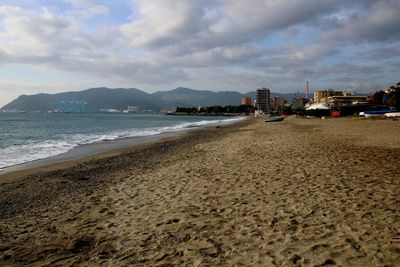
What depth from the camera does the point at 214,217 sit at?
18.2 ft

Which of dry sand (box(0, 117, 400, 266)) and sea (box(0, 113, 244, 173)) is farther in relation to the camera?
sea (box(0, 113, 244, 173))

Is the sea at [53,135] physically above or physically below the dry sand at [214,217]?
below

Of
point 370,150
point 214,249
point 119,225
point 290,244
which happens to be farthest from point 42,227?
point 370,150

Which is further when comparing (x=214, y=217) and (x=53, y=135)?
(x=53, y=135)

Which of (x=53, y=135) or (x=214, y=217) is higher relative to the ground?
(x=214, y=217)

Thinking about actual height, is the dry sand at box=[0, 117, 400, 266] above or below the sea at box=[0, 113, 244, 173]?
above

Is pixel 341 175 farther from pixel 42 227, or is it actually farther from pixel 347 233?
pixel 42 227

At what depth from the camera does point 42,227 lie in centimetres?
568

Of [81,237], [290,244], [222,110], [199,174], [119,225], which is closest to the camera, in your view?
[290,244]

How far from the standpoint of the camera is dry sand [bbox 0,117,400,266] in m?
4.15

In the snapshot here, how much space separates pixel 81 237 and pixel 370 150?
11.4 metres

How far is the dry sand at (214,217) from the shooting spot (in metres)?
A: 4.15

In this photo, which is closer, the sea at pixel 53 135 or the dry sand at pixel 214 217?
the dry sand at pixel 214 217

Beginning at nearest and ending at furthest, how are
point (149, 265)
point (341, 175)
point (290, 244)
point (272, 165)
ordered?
point (149, 265) < point (290, 244) < point (341, 175) < point (272, 165)
